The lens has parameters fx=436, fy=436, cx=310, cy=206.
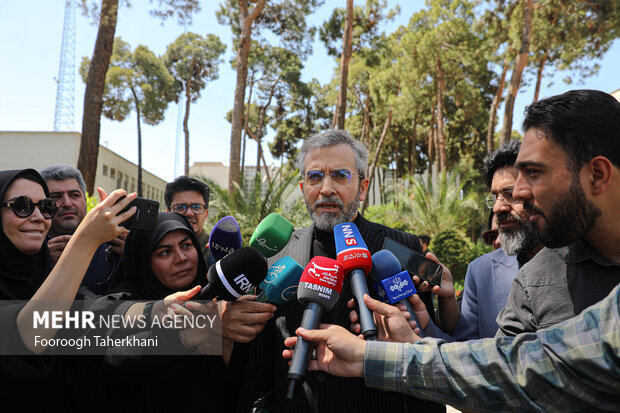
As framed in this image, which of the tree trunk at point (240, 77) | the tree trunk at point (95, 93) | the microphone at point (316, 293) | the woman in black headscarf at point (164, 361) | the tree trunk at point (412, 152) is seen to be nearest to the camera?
the microphone at point (316, 293)

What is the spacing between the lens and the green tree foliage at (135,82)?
34.8m

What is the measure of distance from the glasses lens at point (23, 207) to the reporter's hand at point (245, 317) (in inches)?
51.1

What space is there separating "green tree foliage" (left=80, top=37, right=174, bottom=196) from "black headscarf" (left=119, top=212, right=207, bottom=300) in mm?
33802

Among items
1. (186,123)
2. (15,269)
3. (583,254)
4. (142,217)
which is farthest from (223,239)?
(186,123)

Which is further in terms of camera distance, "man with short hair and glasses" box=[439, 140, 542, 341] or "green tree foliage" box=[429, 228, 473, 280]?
"green tree foliage" box=[429, 228, 473, 280]

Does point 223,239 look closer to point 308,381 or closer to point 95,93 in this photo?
point 308,381

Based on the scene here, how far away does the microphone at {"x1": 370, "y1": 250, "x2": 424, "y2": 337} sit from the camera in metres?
1.90

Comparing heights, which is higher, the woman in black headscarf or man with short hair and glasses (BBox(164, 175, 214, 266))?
man with short hair and glasses (BBox(164, 175, 214, 266))

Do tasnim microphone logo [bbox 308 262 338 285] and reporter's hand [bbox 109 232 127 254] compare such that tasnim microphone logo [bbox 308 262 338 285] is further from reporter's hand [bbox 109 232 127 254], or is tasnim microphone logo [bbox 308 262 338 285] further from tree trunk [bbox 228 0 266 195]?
tree trunk [bbox 228 0 266 195]

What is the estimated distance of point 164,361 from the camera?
2.18m

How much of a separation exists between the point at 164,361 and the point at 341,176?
4.51 ft

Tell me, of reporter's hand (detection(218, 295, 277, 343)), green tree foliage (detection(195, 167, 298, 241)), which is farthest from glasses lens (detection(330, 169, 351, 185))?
green tree foliage (detection(195, 167, 298, 241))

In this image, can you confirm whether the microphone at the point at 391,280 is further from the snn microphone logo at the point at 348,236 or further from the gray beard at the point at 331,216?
the gray beard at the point at 331,216

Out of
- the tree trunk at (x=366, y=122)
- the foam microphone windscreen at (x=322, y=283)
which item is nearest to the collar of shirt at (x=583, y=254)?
the foam microphone windscreen at (x=322, y=283)
